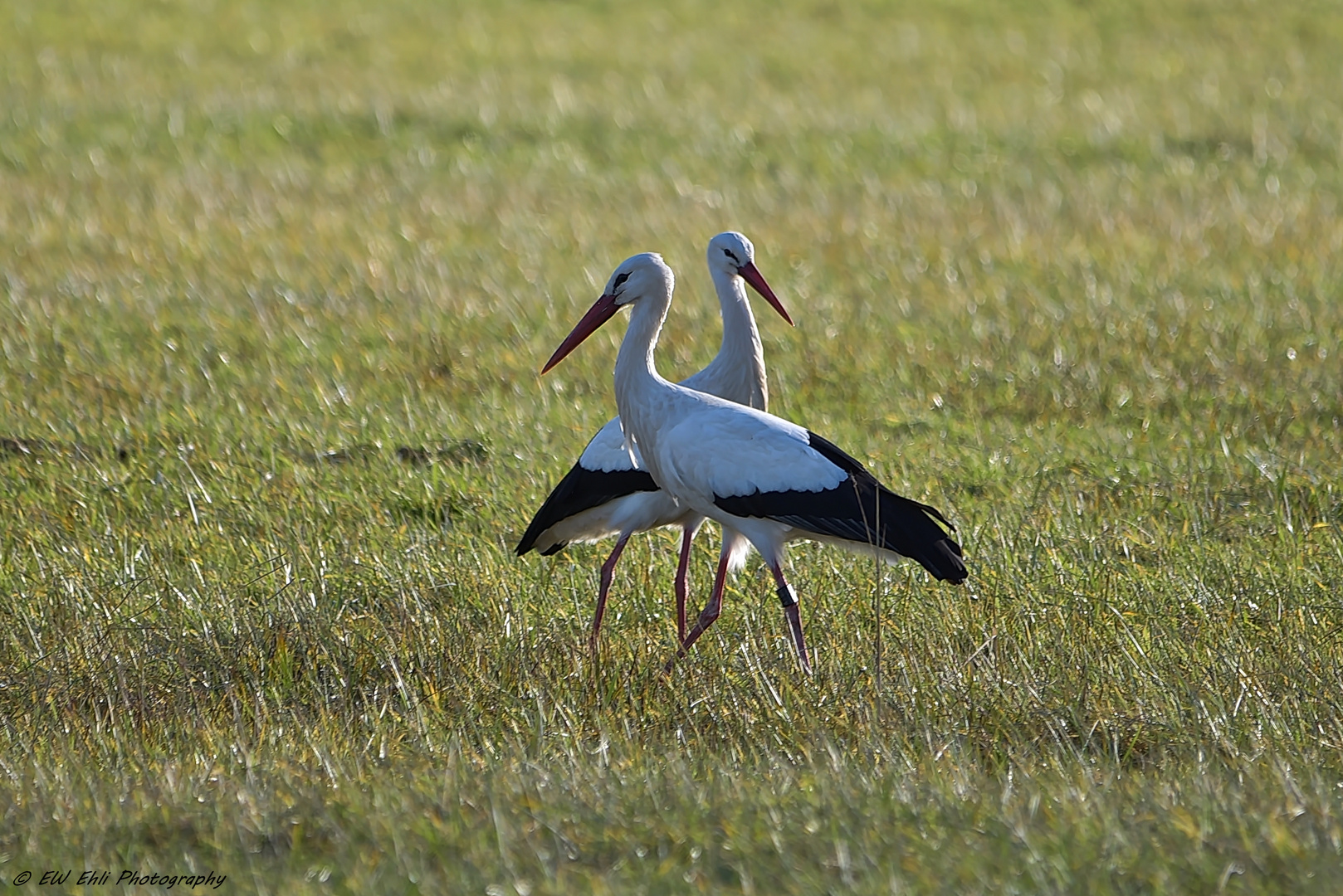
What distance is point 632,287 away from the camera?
4.62m

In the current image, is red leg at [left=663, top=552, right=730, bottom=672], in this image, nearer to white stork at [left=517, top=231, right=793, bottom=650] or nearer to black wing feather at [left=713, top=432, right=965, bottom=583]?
white stork at [left=517, top=231, right=793, bottom=650]

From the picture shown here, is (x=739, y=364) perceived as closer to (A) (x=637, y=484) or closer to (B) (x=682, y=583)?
(A) (x=637, y=484)

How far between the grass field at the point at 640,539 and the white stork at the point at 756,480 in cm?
23

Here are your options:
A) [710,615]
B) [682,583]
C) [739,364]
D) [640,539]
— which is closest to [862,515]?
[710,615]

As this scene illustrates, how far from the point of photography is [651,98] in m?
14.0

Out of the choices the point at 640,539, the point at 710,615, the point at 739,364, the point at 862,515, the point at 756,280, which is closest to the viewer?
the point at 862,515

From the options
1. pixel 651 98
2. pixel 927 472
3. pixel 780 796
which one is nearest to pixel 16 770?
pixel 780 796

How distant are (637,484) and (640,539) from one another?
0.71 meters

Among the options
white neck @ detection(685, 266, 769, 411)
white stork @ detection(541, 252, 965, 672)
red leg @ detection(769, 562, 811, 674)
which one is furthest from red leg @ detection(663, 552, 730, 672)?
white neck @ detection(685, 266, 769, 411)

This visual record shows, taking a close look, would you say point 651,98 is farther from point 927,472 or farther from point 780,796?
point 780,796

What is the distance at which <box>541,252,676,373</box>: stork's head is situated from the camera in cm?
460

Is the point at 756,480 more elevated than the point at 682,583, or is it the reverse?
the point at 756,480

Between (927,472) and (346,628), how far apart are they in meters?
2.31

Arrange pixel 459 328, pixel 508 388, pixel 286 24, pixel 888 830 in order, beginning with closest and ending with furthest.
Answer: pixel 888 830 < pixel 508 388 < pixel 459 328 < pixel 286 24
